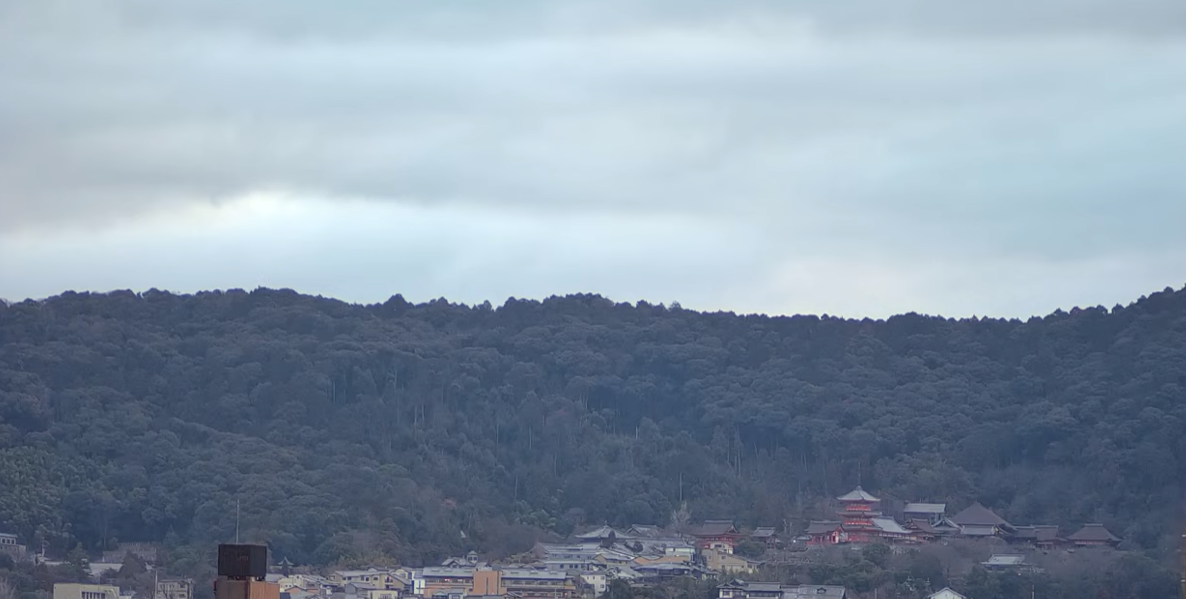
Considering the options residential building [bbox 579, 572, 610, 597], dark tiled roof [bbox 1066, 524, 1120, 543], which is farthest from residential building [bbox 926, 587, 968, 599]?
dark tiled roof [bbox 1066, 524, 1120, 543]

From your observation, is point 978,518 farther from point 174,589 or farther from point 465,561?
point 174,589

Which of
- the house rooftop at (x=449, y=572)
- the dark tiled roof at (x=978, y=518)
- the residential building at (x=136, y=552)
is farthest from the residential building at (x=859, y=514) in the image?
the residential building at (x=136, y=552)

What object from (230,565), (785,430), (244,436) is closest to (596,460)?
(785,430)

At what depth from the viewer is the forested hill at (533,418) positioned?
289ft

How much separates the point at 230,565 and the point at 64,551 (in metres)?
69.4

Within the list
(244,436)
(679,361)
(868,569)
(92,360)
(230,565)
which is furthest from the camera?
(679,361)

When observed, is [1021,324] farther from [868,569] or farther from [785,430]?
[868,569]

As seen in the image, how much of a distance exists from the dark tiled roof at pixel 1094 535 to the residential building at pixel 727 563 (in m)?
13.5

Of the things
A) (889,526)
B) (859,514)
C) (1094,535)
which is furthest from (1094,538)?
(859,514)

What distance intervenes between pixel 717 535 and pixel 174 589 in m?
26.5

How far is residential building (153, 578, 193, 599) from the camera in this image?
7131cm

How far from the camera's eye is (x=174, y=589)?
72.5m

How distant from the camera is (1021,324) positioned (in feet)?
379

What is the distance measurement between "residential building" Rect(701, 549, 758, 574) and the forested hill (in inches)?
329
